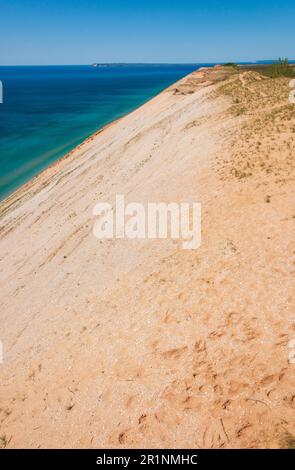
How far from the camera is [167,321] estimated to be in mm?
11469

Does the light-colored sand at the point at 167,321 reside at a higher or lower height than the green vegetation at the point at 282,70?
lower

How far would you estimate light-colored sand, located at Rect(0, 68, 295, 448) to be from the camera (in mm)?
8773

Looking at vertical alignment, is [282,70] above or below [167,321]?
above

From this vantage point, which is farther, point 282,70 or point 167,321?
point 282,70

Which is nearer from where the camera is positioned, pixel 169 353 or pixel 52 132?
pixel 169 353

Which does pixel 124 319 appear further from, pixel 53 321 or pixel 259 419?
pixel 259 419

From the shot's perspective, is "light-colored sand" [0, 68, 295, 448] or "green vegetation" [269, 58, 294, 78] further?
"green vegetation" [269, 58, 294, 78]

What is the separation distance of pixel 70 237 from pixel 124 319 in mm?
9065

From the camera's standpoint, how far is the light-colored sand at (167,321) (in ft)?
28.8

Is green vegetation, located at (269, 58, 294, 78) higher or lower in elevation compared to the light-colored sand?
higher

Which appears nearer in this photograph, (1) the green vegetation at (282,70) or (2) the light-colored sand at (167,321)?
(2) the light-colored sand at (167,321)

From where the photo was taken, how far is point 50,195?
28688 millimetres

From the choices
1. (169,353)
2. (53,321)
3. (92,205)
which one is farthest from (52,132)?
(169,353)

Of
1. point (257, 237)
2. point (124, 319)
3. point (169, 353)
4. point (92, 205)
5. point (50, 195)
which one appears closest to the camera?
point (169, 353)
